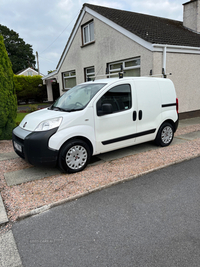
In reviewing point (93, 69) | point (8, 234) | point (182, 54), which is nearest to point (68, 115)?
point (8, 234)

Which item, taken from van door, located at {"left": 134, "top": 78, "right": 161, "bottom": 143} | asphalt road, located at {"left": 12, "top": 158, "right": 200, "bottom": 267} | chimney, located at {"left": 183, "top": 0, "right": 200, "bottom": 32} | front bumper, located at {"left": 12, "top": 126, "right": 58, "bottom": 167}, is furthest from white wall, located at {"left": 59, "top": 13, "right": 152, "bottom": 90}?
asphalt road, located at {"left": 12, "top": 158, "right": 200, "bottom": 267}

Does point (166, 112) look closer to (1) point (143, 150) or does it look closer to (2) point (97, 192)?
(1) point (143, 150)

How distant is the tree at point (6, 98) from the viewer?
661cm

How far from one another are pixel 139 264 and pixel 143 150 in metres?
3.82

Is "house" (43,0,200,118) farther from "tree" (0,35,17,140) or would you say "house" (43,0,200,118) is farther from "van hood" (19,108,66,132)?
"van hood" (19,108,66,132)

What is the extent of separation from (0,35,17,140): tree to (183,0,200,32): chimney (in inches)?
418

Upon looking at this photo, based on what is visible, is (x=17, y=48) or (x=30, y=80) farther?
(x=17, y=48)

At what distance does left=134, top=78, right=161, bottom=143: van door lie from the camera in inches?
206

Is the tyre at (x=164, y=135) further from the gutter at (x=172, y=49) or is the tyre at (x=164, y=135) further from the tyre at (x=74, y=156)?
the gutter at (x=172, y=49)

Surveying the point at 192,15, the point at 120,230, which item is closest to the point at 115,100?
the point at 120,230

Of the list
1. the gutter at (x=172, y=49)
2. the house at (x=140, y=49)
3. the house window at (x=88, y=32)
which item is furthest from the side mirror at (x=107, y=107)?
the house window at (x=88, y=32)

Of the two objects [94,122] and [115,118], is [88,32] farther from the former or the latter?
[94,122]

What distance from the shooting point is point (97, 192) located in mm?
3709

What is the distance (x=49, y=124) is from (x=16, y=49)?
57859 millimetres
